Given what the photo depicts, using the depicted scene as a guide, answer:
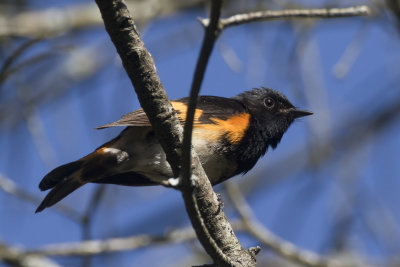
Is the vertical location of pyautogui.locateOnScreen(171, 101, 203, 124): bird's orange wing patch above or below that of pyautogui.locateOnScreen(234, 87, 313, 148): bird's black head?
below

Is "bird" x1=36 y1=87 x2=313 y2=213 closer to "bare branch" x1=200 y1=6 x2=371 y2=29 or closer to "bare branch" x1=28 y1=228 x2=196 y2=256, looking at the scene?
"bare branch" x1=28 y1=228 x2=196 y2=256

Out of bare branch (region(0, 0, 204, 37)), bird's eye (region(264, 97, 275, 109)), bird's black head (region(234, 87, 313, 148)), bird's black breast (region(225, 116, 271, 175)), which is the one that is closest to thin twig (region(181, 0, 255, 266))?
bird's black breast (region(225, 116, 271, 175))

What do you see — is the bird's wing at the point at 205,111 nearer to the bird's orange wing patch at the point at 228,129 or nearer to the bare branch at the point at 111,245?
the bird's orange wing patch at the point at 228,129

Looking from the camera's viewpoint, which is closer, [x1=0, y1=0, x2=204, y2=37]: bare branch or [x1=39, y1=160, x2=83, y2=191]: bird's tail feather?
[x1=39, y1=160, x2=83, y2=191]: bird's tail feather

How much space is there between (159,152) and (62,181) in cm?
55

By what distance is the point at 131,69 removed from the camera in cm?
217

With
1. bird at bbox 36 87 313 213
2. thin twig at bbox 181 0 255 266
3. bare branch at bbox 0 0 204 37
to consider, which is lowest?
thin twig at bbox 181 0 255 266

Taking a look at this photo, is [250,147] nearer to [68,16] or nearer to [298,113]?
[298,113]

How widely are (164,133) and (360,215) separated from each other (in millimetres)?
3054

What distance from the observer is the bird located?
3.19 m

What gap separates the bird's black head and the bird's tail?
48.9 inches

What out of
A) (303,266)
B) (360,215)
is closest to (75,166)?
(303,266)

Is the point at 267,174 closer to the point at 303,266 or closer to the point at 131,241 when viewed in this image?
Answer: the point at 303,266

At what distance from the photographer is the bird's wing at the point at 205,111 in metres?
3.08
